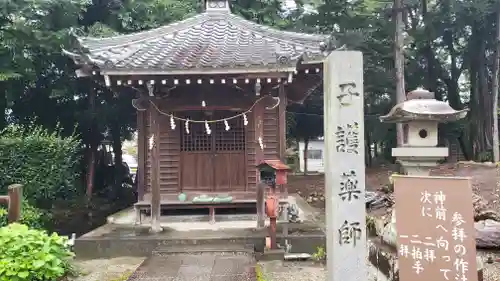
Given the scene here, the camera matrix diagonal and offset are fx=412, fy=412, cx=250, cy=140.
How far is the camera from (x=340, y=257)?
13.5 feet

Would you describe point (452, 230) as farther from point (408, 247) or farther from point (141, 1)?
point (141, 1)

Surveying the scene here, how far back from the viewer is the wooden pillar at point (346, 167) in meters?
4.09

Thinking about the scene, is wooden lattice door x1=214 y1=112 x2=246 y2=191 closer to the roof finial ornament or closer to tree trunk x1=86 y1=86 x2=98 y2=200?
the roof finial ornament

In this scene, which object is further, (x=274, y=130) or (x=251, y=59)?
(x=274, y=130)

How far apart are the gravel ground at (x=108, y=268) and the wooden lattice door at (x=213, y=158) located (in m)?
2.58

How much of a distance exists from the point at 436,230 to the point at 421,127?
2975mm

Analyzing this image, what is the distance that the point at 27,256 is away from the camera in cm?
512

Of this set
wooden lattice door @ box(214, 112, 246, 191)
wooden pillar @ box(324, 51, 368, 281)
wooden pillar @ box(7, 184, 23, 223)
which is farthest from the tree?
wooden pillar @ box(324, 51, 368, 281)

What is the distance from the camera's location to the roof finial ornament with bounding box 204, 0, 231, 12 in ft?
41.4

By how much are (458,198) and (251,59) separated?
19.1 ft

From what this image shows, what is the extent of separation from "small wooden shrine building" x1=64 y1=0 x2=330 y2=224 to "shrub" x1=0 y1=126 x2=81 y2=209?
235 centimetres

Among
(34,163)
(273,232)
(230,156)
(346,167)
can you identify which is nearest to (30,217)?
(34,163)

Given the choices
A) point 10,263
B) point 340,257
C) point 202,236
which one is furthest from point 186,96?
point 340,257

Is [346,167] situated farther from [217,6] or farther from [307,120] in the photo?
[307,120]
